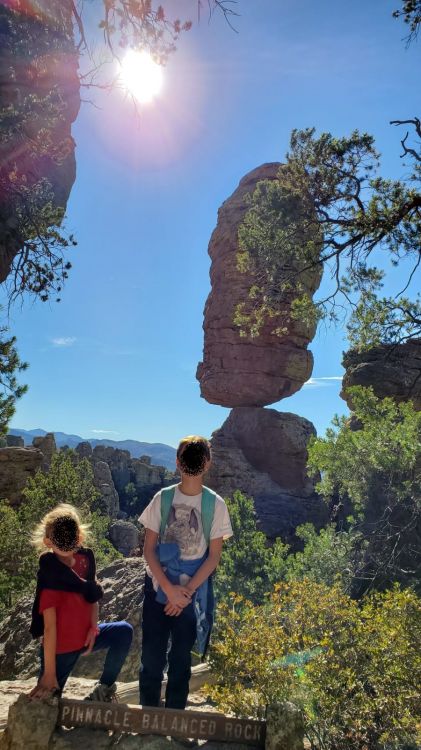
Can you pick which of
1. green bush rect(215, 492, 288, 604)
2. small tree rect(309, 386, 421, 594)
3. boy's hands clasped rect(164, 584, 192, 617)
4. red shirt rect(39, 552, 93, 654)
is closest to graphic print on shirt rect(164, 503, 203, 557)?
boy's hands clasped rect(164, 584, 192, 617)

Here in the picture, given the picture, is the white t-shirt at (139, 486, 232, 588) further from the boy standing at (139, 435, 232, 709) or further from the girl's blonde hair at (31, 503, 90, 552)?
the girl's blonde hair at (31, 503, 90, 552)

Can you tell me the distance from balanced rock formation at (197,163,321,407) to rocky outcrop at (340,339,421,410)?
4.84 m

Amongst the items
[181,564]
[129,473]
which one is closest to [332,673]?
[181,564]

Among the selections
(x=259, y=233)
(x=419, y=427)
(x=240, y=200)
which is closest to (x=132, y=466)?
(x=240, y=200)

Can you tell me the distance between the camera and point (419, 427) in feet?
47.6

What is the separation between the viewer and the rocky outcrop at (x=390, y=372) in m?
25.5

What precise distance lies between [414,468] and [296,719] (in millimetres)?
12186

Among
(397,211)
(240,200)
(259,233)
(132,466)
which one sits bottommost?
(132,466)

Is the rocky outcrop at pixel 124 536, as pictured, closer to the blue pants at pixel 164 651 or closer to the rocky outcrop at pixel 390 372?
the rocky outcrop at pixel 390 372

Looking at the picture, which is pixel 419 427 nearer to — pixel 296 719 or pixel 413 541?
pixel 413 541

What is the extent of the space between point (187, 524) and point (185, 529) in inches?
1.4

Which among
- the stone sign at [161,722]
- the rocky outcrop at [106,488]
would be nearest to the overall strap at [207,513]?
the stone sign at [161,722]

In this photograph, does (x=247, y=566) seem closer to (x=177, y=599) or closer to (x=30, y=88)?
(x=177, y=599)

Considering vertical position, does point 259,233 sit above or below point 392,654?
above
